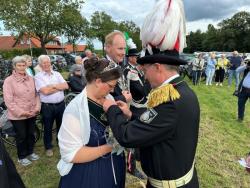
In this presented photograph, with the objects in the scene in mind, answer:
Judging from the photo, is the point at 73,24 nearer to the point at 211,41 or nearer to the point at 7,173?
the point at 7,173

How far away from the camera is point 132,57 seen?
4992 mm

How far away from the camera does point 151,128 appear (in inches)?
71.2

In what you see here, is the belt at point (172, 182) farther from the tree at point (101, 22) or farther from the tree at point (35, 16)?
the tree at point (101, 22)

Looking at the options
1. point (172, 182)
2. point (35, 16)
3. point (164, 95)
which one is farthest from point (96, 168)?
point (35, 16)

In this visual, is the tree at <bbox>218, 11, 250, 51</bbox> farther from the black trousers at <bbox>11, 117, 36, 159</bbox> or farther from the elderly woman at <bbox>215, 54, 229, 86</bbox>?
the black trousers at <bbox>11, 117, 36, 159</bbox>

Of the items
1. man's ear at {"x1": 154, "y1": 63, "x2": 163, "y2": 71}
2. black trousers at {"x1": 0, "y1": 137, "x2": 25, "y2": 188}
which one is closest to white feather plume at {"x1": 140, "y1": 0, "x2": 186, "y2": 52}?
man's ear at {"x1": 154, "y1": 63, "x2": 163, "y2": 71}

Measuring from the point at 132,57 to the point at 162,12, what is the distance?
3032mm

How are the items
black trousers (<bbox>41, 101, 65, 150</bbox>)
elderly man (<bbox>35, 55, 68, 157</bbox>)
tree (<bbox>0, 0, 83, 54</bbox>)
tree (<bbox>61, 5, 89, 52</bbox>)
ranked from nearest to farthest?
elderly man (<bbox>35, 55, 68, 157</bbox>)
black trousers (<bbox>41, 101, 65, 150</bbox>)
tree (<bbox>0, 0, 83, 54</bbox>)
tree (<bbox>61, 5, 89, 52</bbox>)

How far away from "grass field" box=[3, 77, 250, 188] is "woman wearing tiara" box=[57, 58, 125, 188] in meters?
0.82

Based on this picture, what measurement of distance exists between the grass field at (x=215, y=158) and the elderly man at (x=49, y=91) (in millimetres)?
629

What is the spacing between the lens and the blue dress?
226cm

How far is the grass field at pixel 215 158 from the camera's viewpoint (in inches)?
187

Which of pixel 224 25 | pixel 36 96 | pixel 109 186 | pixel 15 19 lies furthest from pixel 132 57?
pixel 224 25

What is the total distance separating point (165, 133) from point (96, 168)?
0.77 m
